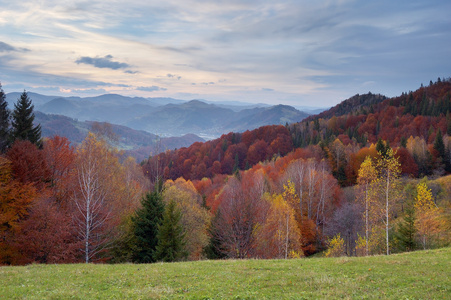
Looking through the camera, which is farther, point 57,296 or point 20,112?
point 20,112

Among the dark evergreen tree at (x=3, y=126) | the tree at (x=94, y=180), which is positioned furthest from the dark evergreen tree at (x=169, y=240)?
the dark evergreen tree at (x=3, y=126)

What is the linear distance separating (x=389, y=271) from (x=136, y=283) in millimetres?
14243

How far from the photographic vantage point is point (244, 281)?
47.5 feet

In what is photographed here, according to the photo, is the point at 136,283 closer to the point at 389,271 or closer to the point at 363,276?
the point at 363,276

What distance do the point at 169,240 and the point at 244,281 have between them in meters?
15.8

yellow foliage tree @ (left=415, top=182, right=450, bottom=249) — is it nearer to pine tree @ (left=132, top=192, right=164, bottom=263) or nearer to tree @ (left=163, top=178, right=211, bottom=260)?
tree @ (left=163, top=178, right=211, bottom=260)

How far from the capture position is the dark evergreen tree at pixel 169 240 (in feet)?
91.8

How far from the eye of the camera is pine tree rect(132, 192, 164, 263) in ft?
97.9

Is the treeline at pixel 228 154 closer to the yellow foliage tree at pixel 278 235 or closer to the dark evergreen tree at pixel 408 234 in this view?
the yellow foliage tree at pixel 278 235

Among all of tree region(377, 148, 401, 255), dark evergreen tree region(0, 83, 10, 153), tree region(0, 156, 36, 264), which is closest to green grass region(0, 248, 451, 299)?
tree region(0, 156, 36, 264)

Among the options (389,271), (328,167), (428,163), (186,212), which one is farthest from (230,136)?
(389,271)

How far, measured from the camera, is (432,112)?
152 metres

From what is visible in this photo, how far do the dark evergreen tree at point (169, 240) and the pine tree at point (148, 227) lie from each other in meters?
1.17

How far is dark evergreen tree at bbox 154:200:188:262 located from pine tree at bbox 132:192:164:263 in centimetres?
117
